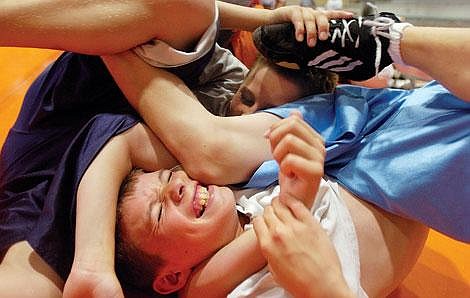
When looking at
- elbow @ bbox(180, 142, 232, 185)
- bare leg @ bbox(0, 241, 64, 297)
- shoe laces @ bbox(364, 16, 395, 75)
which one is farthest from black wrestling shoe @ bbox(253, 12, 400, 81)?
bare leg @ bbox(0, 241, 64, 297)

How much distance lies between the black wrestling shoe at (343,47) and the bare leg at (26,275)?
0.52m

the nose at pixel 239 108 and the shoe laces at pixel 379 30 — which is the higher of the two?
the shoe laces at pixel 379 30

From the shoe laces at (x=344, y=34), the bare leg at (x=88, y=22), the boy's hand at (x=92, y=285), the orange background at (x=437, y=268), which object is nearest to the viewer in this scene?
the boy's hand at (x=92, y=285)

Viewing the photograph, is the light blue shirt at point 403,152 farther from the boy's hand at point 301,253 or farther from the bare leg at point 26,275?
the bare leg at point 26,275

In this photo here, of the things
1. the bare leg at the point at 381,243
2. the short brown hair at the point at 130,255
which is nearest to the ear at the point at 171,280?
the short brown hair at the point at 130,255

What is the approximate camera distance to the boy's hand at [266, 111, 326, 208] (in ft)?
2.23

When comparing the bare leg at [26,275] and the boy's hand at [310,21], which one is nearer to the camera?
the bare leg at [26,275]

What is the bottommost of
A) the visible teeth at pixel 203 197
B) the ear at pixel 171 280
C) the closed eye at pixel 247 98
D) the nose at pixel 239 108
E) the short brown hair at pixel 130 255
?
the ear at pixel 171 280

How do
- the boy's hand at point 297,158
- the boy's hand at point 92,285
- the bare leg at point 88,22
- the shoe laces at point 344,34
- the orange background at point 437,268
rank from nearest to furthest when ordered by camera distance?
the boy's hand at point 297,158, the boy's hand at point 92,285, the bare leg at point 88,22, the shoe laces at point 344,34, the orange background at point 437,268

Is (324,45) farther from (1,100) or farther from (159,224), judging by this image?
(1,100)

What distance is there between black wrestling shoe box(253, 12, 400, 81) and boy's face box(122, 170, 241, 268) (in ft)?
0.91

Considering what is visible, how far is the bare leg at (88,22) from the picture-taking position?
35.0 inches

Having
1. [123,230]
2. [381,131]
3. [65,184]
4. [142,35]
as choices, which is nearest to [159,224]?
[123,230]

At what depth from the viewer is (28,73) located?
1605mm
